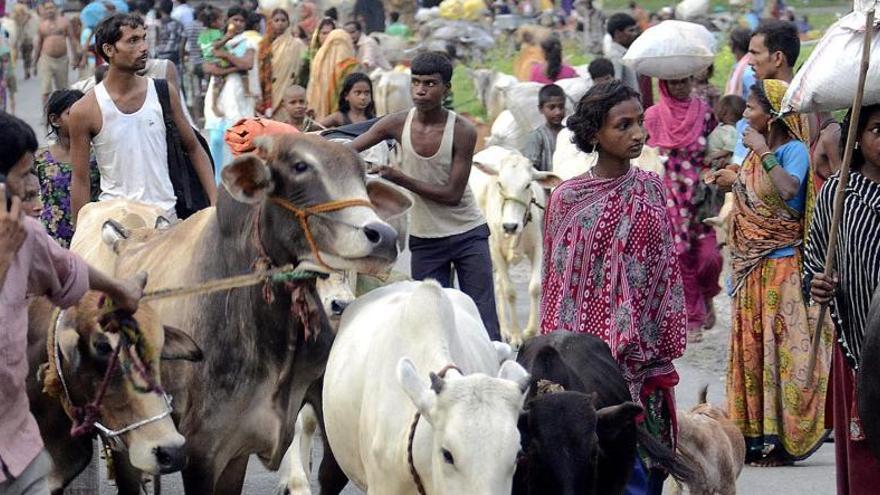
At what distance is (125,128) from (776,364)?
344 centimetres

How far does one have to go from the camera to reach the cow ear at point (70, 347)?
5.65 m

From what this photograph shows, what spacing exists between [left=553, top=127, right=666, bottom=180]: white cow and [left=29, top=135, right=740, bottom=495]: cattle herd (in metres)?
5.12

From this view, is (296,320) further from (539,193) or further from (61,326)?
(539,193)

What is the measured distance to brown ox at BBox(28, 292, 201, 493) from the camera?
553 centimetres

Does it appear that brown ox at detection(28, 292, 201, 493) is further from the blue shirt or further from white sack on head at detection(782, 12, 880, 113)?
the blue shirt

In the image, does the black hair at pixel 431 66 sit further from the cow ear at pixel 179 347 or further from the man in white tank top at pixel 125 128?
the cow ear at pixel 179 347

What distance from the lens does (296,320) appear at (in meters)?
6.44

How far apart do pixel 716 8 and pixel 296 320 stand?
28839 mm

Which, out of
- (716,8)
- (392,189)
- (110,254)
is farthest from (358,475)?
(716,8)

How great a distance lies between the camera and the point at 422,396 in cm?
510

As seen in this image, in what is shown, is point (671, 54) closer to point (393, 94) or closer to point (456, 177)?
point (456, 177)

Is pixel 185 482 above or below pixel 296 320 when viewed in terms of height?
below

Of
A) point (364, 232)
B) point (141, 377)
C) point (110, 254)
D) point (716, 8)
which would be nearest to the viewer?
point (141, 377)

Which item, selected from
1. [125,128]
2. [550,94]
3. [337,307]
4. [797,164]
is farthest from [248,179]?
[550,94]
